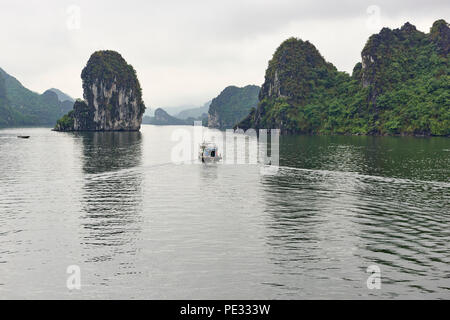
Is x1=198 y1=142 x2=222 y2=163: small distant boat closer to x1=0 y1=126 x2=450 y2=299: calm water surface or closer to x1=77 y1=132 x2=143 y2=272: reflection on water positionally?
x1=77 y1=132 x2=143 y2=272: reflection on water

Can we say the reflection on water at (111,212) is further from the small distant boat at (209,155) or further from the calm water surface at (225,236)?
the small distant boat at (209,155)

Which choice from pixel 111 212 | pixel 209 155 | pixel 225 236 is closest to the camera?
pixel 225 236

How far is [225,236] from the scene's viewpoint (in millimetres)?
32031

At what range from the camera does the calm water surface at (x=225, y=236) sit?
22781 mm

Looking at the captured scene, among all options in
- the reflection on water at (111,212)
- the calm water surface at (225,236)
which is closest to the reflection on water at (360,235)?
the calm water surface at (225,236)

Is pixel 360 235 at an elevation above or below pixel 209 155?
below

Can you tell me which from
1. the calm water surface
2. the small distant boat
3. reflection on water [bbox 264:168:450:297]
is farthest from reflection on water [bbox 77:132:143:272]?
the small distant boat

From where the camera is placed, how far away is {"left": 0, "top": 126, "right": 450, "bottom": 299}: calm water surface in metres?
22.8

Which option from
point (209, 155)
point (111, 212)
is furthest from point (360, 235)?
point (209, 155)

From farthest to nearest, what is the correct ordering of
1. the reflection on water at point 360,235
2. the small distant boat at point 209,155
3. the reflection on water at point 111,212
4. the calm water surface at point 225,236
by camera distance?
the small distant boat at point 209,155, the reflection on water at point 111,212, the reflection on water at point 360,235, the calm water surface at point 225,236

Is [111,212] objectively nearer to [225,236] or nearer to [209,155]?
[225,236]

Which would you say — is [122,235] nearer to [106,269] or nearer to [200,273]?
[106,269]
